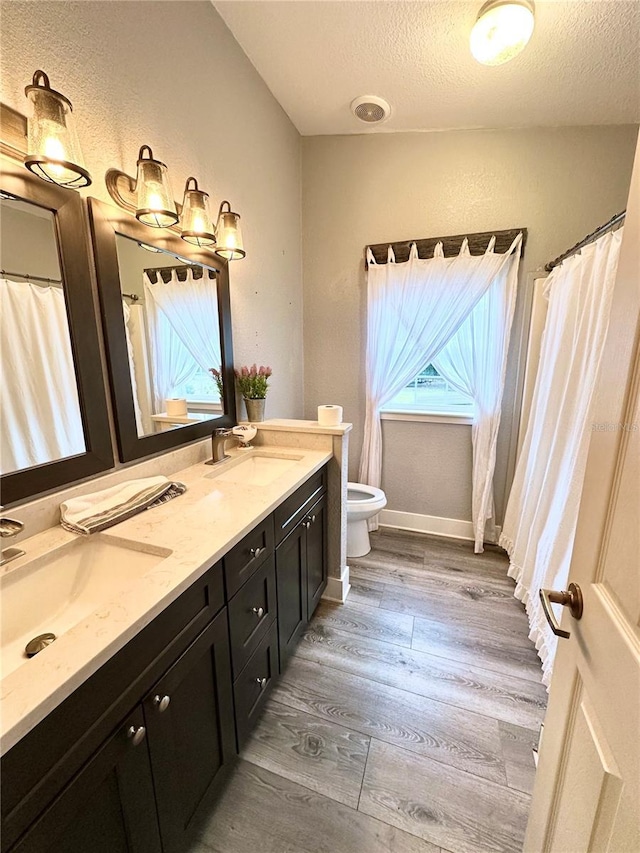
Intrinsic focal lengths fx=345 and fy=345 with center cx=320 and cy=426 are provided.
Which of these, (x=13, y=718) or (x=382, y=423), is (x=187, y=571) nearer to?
(x=13, y=718)

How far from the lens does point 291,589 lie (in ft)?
4.89

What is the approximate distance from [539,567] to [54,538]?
2.01m

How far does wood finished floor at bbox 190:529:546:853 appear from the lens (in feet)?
3.41

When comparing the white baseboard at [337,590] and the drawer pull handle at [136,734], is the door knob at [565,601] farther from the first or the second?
the white baseboard at [337,590]

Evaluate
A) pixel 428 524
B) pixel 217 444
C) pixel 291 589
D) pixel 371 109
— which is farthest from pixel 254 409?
pixel 371 109

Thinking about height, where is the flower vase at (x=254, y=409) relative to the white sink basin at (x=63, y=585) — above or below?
above

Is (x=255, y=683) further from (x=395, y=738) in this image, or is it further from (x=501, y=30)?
(x=501, y=30)

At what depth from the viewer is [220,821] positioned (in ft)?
3.47

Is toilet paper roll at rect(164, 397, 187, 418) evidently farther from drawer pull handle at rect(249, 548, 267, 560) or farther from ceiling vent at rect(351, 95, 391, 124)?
ceiling vent at rect(351, 95, 391, 124)

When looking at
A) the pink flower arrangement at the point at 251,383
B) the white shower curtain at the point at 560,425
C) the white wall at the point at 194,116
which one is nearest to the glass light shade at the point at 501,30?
the white shower curtain at the point at 560,425

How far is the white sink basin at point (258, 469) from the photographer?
61.1 inches

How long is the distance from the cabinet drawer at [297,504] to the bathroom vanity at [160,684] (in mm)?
12

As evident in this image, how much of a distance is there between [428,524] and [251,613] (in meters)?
1.90

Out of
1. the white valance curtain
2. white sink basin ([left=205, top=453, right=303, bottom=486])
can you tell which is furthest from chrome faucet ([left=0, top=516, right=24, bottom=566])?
the white valance curtain
